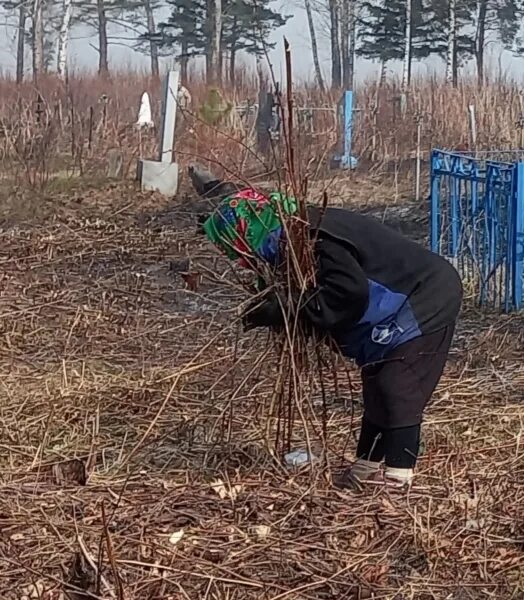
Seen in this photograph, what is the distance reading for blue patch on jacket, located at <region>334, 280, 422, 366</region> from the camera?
3781 mm

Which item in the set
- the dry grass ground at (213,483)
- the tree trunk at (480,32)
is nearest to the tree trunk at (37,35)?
the tree trunk at (480,32)

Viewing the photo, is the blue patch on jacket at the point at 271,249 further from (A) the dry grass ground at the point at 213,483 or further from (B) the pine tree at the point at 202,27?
(B) the pine tree at the point at 202,27

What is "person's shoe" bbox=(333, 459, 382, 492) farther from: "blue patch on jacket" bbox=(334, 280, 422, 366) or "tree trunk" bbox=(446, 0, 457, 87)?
"tree trunk" bbox=(446, 0, 457, 87)

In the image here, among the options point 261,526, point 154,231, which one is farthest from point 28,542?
point 154,231

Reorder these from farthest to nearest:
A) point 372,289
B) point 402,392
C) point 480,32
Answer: point 480,32 < point 402,392 < point 372,289

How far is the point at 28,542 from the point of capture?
3.61 metres

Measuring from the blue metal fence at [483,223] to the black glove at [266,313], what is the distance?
3.84 metres

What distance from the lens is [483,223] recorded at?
26.0 feet

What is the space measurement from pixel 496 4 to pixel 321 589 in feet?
136

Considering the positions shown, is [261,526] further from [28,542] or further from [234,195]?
[234,195]

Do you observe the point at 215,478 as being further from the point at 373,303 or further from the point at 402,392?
the point at 373,303

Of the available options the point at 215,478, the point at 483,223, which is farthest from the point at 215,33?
the point at 215,478

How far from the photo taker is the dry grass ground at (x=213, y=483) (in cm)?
336

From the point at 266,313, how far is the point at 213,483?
0.79 metres
